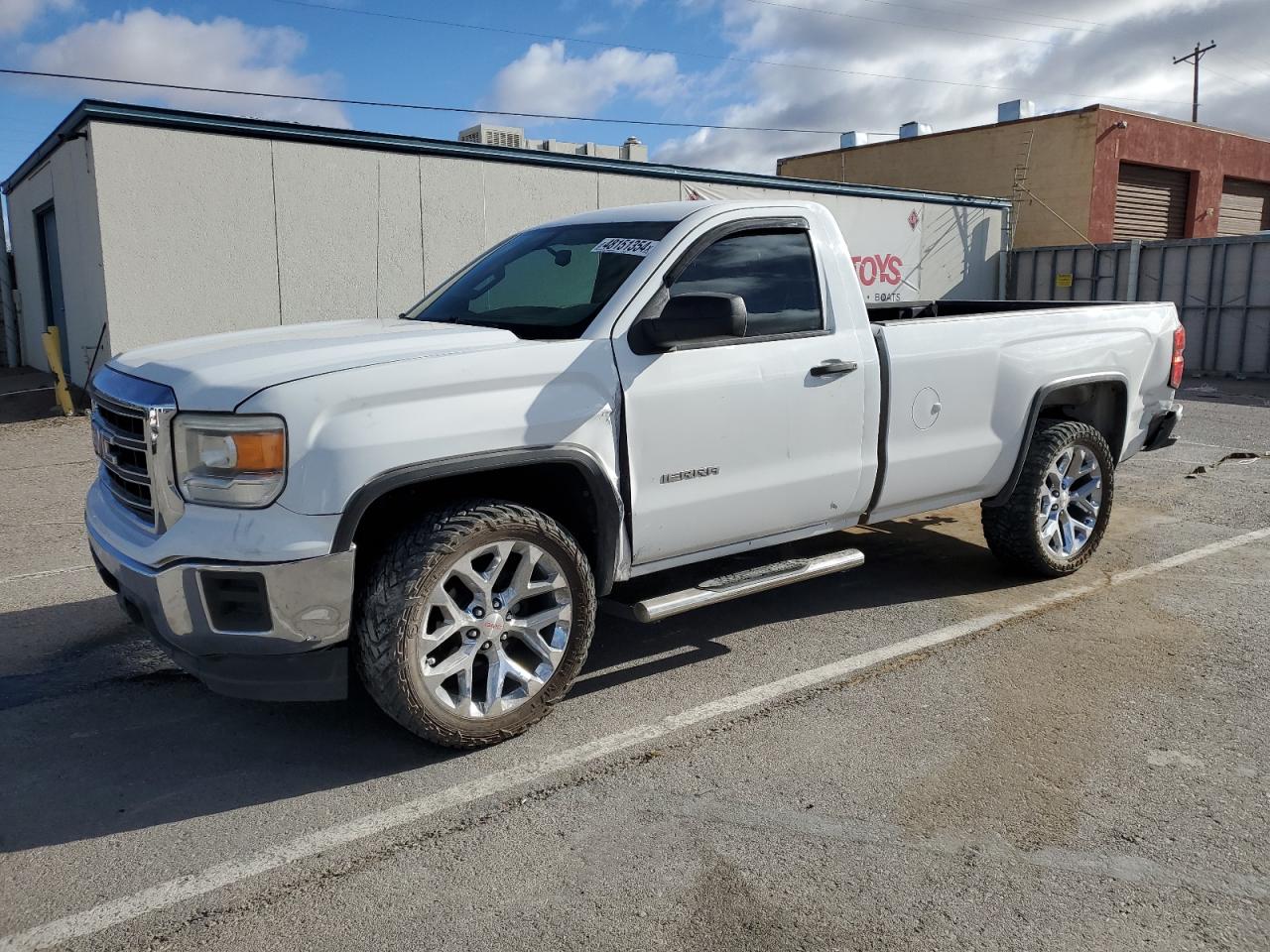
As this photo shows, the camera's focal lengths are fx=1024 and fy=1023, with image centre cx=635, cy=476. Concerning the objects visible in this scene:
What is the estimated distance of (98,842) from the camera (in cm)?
312

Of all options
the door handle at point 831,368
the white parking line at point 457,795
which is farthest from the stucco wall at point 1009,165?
the door handle at point 831,368

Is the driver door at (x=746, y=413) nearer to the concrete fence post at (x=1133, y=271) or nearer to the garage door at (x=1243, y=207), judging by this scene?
the concrete fence post at (x=1133, y=271)

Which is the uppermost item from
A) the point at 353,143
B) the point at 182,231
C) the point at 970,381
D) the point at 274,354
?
the point at 353,143

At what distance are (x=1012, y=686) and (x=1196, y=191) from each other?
91.5 feet

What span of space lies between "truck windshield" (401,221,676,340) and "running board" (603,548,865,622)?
1108 millimetres

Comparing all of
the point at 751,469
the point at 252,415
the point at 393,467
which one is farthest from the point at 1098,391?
the point at 252,415

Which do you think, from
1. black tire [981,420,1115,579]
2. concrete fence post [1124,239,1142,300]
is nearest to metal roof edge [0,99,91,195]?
black tire [981,420,1115,579]

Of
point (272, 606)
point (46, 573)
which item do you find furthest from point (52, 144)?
point (272, 606)

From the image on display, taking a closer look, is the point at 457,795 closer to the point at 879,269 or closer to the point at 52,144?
the point at 52,144

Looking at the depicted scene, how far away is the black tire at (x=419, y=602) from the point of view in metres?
3.38

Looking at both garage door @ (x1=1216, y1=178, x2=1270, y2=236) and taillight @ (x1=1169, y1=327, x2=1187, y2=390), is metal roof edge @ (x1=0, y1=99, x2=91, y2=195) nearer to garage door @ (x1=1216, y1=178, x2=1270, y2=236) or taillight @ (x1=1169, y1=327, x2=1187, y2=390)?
taillight @ (x1=1169, y1=327, x2=1187, y2=390)

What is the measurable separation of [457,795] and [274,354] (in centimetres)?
161

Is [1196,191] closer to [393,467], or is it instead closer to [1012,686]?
[1012,686]

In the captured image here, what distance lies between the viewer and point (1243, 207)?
2908 centimetres
